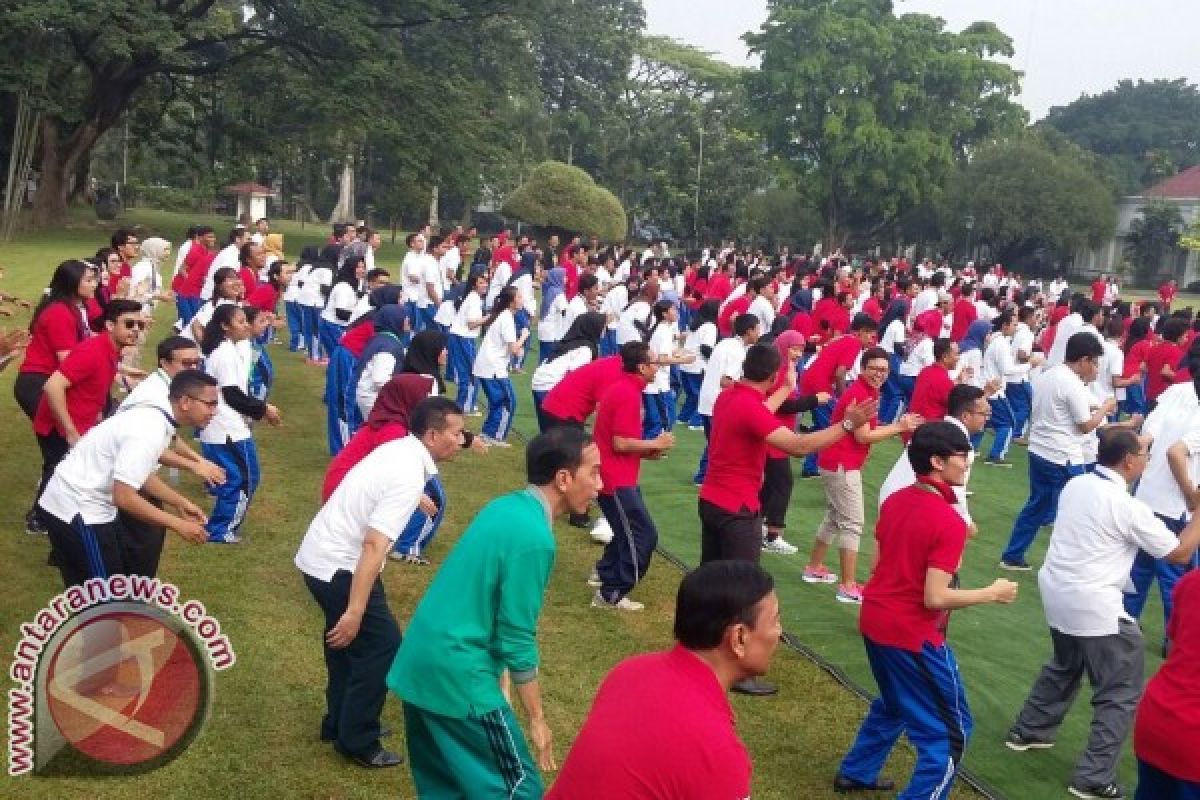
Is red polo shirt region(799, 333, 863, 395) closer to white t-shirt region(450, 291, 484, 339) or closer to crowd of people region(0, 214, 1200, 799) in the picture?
crowd of people region(0, 214, 1200, 799)

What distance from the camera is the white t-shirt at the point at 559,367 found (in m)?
9.36

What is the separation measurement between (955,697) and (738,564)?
2152 millimetres

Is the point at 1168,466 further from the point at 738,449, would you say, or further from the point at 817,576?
the point at 738,449

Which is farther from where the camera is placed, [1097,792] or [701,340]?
[701,340]

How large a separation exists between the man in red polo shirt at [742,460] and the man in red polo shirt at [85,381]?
3.47 metres

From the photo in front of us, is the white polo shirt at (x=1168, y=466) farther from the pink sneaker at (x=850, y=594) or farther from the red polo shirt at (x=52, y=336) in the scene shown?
the red polo shirt at (x=52, y=336)

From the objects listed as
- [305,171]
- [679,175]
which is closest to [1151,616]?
[679,175]

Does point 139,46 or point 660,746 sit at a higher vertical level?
point 139,46

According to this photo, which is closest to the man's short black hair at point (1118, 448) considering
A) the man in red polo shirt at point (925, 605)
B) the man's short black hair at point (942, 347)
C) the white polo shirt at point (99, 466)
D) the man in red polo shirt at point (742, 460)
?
the man in red polo shirt at point (925, 605)

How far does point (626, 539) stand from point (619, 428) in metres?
0.70

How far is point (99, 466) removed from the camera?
202 inches

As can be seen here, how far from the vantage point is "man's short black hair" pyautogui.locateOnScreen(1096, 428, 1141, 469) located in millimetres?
5430

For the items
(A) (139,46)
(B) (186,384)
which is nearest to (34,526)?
(B) (186,384)

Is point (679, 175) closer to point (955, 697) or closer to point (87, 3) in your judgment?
point (87, 3)
